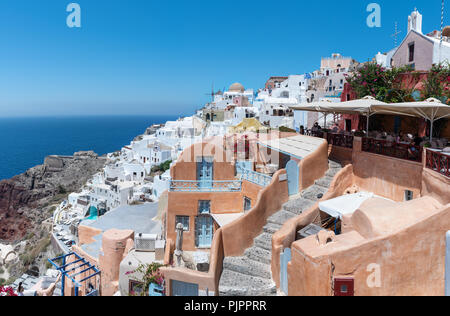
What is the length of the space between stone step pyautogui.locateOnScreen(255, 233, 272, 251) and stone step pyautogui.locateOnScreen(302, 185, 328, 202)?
2.61 m

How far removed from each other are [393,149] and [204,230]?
884 cm

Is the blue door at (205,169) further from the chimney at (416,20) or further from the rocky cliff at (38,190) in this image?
the rocky cliff at (38,190)

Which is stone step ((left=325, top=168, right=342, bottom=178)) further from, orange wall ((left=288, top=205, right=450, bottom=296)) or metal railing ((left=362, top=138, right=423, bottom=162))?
orange wall ((left=288, top=205, right=450, bottom=296))

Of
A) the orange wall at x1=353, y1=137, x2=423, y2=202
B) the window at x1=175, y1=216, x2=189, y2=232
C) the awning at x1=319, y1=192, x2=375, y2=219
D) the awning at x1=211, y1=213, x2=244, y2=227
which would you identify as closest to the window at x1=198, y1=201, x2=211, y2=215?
the awning at x1=211, y1=213, x2=244, y2=227

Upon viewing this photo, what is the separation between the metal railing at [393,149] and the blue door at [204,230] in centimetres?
775

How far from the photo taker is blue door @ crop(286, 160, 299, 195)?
1375 cm

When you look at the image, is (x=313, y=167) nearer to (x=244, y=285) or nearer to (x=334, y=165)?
(x=334, y=165)

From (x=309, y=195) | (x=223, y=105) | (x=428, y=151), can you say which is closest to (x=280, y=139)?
(x=309, y=195)

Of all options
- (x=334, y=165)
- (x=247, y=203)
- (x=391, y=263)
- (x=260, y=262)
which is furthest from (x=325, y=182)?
(x=391, y=263)

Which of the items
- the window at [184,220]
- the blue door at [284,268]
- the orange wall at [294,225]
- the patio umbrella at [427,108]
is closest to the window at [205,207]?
the window at [184,220]

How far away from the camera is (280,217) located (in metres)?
12.8

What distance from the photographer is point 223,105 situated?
78500 mm

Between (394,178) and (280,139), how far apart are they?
6.91 m

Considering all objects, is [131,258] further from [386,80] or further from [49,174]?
[49,174]
